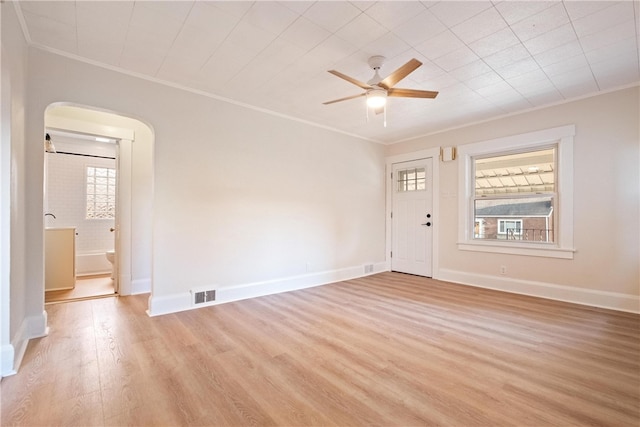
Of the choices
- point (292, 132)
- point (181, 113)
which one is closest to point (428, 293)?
point (292, 132)

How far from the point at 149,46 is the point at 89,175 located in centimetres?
437

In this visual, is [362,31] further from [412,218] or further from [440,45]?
[412,218]

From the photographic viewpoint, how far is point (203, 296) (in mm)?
3549

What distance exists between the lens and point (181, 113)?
11.3 ft

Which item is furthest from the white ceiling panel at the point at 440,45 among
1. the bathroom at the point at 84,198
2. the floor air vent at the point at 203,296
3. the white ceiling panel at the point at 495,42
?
the bathroom at the point at 84,198

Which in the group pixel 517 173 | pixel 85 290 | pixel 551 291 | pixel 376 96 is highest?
pixel 376 96

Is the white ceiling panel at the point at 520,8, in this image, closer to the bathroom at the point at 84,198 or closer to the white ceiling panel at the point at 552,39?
the white ceiling panel at the point at 552,39

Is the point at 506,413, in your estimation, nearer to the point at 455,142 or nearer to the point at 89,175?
the point at 455,142

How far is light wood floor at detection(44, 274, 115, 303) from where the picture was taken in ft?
12.6

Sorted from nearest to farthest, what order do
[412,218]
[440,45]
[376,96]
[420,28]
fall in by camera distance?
1. [420,28]
2. [440,45]
3. [376,96]
4. [412,218]

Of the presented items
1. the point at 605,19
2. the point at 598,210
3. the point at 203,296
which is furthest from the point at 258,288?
the point at 598,210

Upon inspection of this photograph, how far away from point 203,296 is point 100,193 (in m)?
3.99

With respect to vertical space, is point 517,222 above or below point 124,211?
below

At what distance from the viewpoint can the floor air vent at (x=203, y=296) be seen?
11.4 ft
